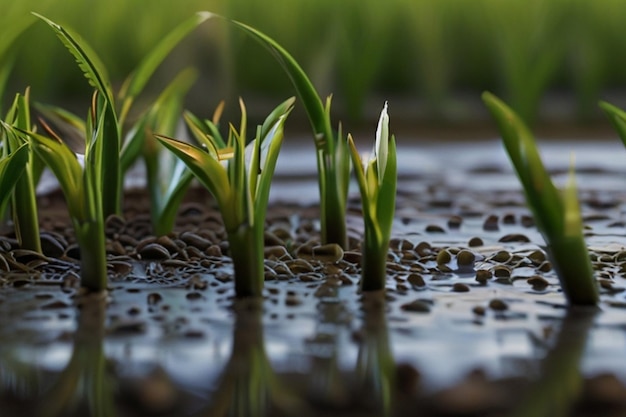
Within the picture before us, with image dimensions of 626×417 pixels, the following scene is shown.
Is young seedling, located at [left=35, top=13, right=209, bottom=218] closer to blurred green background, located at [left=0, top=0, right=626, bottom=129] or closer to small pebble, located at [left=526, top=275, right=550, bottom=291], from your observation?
small pebble, located at [left=526, top=275, right=550, bottom=291]

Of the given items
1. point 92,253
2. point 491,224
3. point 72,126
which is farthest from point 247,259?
point 491,224

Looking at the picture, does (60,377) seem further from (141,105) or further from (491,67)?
(491,67)

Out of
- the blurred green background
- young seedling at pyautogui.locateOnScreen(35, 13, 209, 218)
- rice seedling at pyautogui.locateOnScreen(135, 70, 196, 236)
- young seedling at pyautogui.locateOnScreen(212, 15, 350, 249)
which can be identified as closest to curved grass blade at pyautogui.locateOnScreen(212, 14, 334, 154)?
young seedling at pyautogui.locateOnScreen(212, 15, 350, 249)

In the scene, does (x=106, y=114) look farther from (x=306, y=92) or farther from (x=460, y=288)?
(x=460, y=288)

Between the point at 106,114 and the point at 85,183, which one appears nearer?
the point at 85,183

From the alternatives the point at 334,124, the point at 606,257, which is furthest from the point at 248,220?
the point at 334,124

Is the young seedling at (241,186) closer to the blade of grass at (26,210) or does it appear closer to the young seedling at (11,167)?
the young seedling at (11,167)
